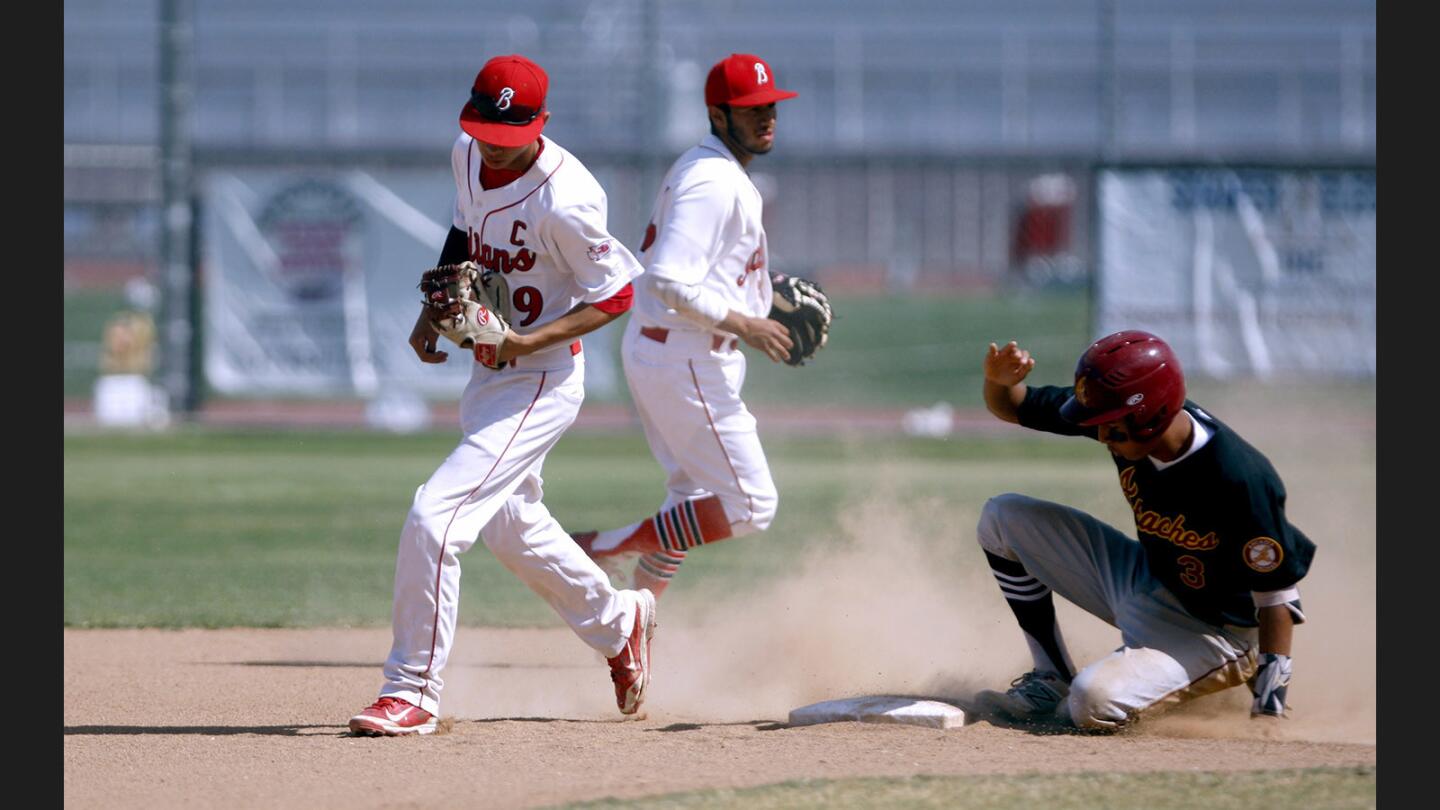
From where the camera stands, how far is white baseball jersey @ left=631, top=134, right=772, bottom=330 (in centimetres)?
627

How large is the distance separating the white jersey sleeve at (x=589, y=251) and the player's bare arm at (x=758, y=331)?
60cm

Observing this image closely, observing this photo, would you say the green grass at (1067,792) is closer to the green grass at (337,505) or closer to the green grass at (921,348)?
the green grass at (337,505)

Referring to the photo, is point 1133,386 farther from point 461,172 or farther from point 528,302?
point 461,172

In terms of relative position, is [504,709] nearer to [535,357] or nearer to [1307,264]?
[535,357]

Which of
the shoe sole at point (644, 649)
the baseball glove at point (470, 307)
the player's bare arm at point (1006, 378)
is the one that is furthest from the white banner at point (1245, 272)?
the baseball glove at point (470, 307)

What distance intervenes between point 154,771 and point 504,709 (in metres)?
1.48

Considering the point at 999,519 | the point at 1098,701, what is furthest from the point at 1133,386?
the point at 1098,701

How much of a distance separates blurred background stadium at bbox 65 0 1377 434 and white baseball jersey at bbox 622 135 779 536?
12577 mm

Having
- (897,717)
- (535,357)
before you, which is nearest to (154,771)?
(535,357)

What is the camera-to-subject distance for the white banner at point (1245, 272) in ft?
60.9

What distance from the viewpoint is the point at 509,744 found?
560cm

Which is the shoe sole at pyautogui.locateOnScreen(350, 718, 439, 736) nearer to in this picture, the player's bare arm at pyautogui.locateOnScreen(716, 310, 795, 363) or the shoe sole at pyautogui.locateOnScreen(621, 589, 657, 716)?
the shoe sole at pyautogui.locateOnScreen(621, 589, 657, 716)

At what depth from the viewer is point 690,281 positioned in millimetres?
6223

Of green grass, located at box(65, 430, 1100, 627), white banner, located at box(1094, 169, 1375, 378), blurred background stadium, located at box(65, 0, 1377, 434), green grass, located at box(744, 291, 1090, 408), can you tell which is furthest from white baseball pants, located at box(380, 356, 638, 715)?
blurred background stadium, located at box(65, 0, 1377, 434)
